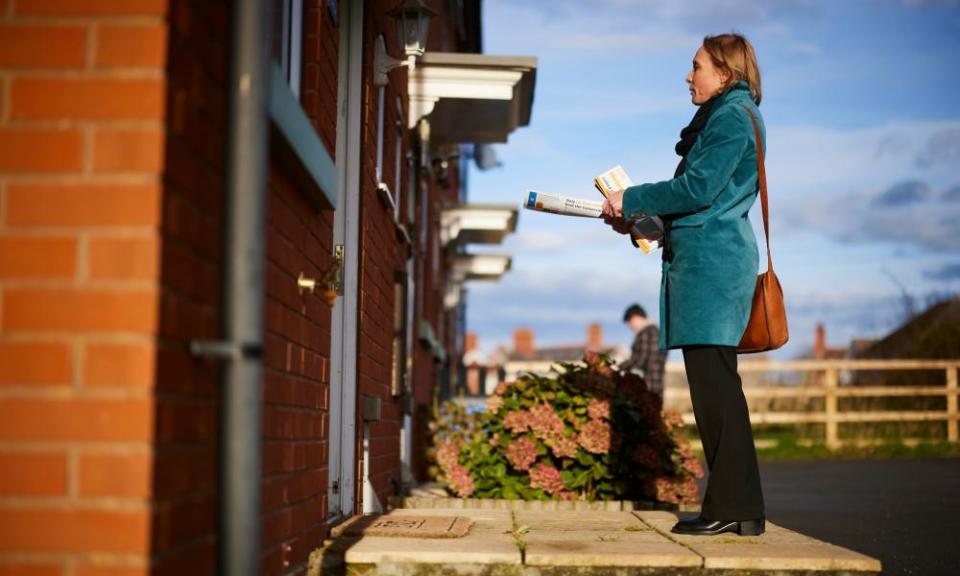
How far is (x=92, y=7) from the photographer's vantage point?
80.1 inches

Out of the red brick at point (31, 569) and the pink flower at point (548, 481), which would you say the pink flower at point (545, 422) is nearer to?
the pink flower at point (548, 481)

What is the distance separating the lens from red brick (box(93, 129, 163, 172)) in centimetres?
201

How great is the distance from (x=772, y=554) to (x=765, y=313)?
919 millimetres

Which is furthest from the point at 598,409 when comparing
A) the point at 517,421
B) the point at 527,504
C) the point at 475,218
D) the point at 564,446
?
the point at 475,218

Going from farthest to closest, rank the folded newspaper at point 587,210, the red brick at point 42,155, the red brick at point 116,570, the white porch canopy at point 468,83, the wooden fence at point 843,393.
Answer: the wooden fence at point 843,393
the white porch canopy at point 468,83
the folded newspaper at point 587,210
the red brick at point 42,155
the red brick at point 116,570

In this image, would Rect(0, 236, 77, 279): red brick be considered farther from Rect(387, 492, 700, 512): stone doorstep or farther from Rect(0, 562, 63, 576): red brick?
Rect(387, 492, 700, 512): stone doorstep

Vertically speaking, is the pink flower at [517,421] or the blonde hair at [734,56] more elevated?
the blonde hair at [734,56]

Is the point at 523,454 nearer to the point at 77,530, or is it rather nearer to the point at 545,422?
the point at 545,422

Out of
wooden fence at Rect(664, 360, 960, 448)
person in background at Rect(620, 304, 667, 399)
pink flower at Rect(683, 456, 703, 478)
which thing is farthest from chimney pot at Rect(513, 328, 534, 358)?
pink flower at Rect(683, 456, 703, 478)

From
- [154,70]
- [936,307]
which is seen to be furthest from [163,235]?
[936,307]

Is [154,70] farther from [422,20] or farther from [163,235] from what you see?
[422,20]

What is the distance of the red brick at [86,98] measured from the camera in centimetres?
202

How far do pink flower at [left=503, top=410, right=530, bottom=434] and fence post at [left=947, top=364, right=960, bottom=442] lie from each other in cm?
1234

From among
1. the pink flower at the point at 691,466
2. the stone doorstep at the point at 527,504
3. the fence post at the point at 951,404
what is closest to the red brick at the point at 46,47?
the stone doorstep at the point at 527,504
